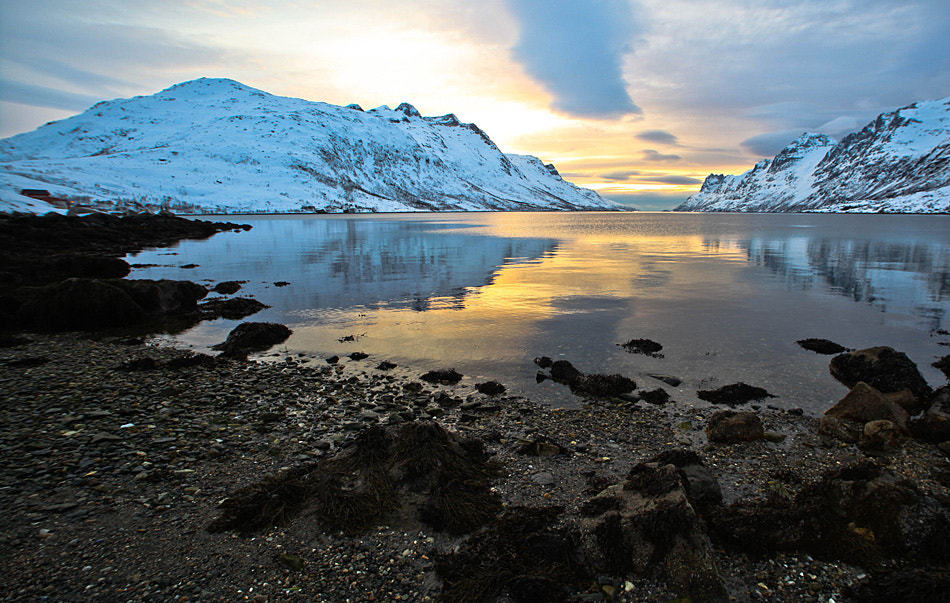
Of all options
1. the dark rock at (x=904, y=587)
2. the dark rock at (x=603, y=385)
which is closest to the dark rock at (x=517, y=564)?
the dark rock at (x=904, y=587)

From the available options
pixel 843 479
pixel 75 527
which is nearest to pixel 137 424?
pixel 75 527

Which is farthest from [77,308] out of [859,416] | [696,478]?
[859,416]

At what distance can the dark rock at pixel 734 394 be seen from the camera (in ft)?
34.9

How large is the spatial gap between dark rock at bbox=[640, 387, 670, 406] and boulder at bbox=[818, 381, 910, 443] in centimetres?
290

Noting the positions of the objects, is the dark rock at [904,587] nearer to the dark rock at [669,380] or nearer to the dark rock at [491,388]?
the dark rock at [669,380]

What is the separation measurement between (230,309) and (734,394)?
1945 centimetres

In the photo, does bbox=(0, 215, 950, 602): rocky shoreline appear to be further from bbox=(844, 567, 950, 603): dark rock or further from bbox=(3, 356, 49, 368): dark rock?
bbox=(3, 356, 49, 368): dark rock

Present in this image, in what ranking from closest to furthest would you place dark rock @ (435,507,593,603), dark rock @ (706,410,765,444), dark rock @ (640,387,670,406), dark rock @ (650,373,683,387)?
dark rock @ (435,507,593,603), dark rock @ (706,410,765,444), dark rock @ (640,387,670,406), dark rock @ (650,373,683,387)

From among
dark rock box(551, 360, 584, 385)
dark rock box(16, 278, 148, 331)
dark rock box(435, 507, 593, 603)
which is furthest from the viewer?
dark rock box(16, 278, 148, 331)

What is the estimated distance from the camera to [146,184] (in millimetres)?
164625

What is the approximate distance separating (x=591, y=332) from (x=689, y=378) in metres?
4.83

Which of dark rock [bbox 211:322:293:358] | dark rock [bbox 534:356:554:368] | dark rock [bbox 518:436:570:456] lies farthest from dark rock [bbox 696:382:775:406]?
dark rock [bbox 211:322:293:358]

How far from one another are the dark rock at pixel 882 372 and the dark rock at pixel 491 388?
8671 millimetres

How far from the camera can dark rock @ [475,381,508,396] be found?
1122cm
